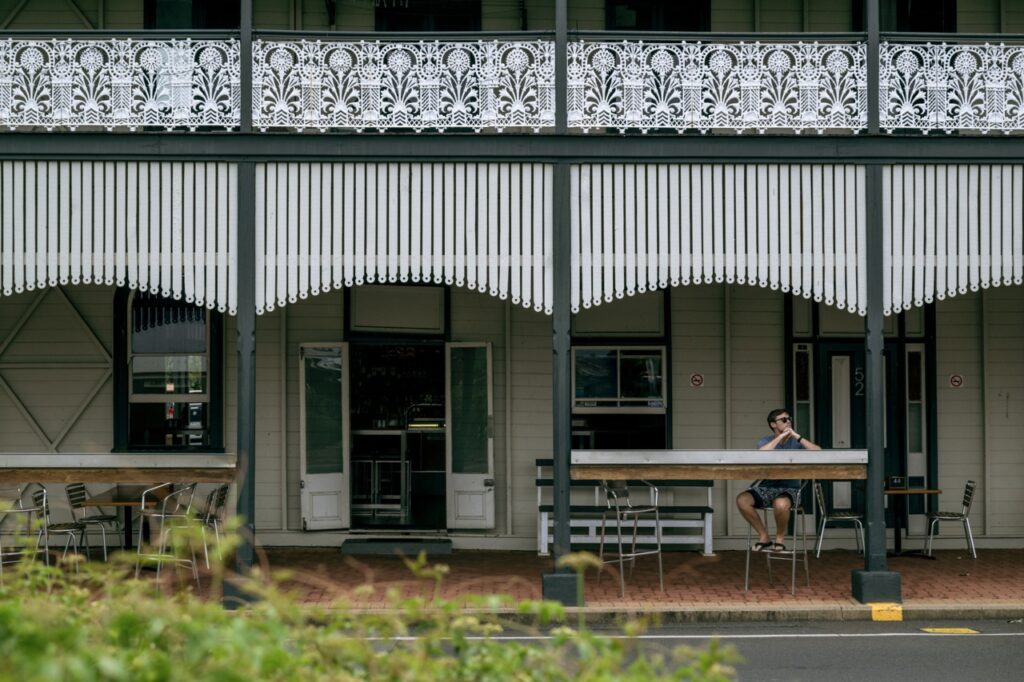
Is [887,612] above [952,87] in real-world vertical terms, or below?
below

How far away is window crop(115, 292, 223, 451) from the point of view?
44.3ft

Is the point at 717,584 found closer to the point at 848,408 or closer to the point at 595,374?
the point at 595,374

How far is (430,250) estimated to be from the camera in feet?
36.5

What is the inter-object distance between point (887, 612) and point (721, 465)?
196 centimetres

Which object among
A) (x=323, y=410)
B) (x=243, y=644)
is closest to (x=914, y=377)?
(x=323, y=410)

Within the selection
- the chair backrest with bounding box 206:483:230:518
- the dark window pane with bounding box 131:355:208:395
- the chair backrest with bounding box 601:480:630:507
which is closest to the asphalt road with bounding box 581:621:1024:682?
the chair backrest with bounding box 601:480:630:507

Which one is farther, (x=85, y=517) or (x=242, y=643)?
(x=85, y=517)

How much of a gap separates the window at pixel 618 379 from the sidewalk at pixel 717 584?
71.5 inches

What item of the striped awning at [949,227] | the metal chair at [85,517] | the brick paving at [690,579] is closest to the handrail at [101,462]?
the metal chair at [85,517]

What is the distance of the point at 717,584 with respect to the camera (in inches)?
461

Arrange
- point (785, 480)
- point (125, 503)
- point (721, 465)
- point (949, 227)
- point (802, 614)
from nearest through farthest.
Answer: point (802, 614)
point (721, 465)
point (949, 227)
point (125, 503)
point (785, 480)

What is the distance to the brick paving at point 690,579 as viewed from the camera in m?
10.9

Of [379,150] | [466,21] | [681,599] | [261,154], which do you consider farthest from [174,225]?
[681,599]

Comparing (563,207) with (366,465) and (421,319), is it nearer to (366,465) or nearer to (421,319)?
(421,319)
